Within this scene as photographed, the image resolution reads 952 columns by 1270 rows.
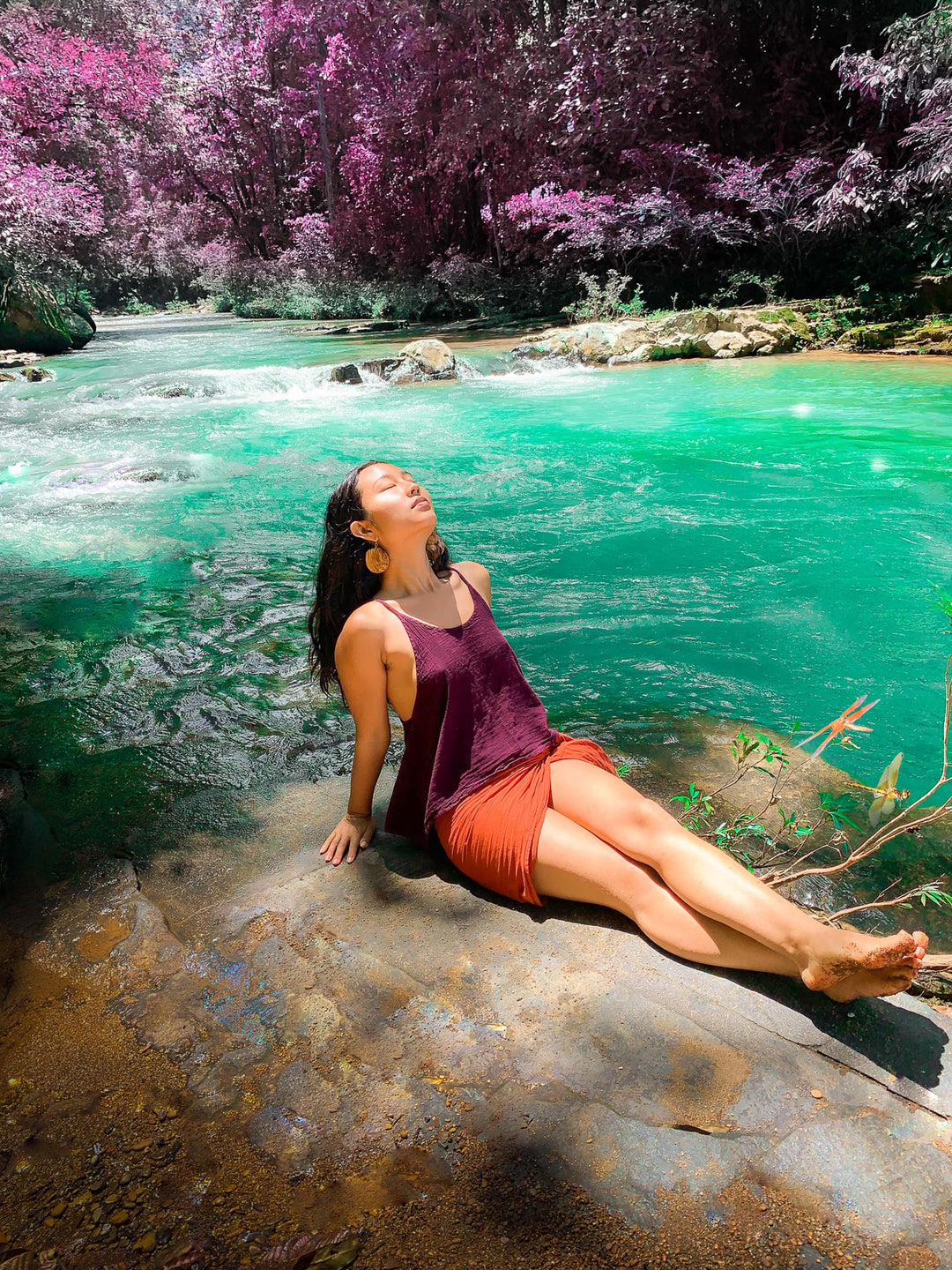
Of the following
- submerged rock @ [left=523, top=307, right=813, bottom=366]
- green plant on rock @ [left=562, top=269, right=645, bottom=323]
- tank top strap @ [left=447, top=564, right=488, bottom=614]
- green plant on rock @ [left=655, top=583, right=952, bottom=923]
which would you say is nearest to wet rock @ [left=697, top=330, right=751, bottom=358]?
submerged rock @ [left=523, top=307, right=813, bottom=366]

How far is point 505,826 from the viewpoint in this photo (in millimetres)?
2084

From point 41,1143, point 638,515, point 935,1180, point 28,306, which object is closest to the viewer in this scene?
point 935,1180

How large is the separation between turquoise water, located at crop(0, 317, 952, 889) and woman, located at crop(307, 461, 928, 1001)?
0.92m

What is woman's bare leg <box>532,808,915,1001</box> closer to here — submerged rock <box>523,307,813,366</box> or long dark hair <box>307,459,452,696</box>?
long dark hair <box>307,459,452,696</box>

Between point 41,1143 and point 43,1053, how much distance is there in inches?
9.9

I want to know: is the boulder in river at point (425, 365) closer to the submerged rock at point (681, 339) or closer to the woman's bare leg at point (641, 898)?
the submerged rock at point (681, 339)

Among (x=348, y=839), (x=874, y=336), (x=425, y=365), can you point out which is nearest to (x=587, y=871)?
(x=348, y=839)

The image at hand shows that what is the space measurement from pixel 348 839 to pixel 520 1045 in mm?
900

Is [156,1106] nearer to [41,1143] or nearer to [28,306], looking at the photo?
[41,1143]

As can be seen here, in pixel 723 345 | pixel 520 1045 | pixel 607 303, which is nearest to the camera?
pixel 520 1045

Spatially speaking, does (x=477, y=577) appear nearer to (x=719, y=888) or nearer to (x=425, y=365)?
(x=719, y=888)

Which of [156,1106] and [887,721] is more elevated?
[156,1106]

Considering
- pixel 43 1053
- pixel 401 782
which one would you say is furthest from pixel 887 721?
pixel 43 1053

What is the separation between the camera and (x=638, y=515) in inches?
261
